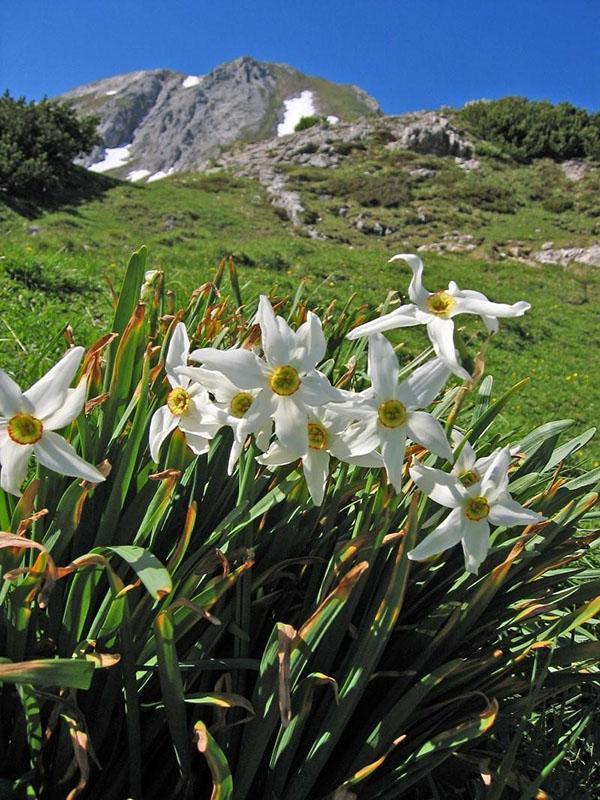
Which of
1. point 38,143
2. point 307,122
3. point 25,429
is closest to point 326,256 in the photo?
point 25,429

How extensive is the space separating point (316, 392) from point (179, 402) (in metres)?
0.24

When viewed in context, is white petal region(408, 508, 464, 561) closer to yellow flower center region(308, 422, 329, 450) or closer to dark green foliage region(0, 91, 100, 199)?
yellow flower center region(308, 422, 329, 450)

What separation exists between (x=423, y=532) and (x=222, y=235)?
580 inches

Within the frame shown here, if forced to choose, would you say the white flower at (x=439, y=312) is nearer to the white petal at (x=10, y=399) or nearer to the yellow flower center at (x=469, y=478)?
the yellow flower center at (x=469, y=478)

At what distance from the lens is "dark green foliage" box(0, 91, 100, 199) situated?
15.4 meters

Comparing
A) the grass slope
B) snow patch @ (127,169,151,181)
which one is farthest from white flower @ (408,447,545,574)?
snow patch @ (127,169,151,181)

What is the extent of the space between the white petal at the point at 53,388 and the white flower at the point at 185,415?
0.15 m

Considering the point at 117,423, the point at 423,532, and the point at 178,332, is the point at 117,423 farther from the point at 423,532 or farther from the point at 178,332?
the point at 423,532

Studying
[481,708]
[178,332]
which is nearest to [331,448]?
[178,332]

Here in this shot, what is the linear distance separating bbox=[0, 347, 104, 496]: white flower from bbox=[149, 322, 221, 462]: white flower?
16 centimetres

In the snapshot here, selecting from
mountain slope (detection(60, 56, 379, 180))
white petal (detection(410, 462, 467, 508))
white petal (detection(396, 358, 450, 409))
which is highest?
mountain slope (detection(60, 56, 379, 180))

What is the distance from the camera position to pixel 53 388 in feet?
2.30

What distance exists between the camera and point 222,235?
1498 centimetres

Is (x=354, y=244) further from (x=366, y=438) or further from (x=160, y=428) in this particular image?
(x=366, y=438)
